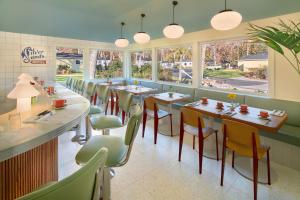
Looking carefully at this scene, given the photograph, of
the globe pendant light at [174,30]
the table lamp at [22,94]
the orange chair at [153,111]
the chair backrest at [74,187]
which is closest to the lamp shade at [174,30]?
the globe pendant light at [174,30]

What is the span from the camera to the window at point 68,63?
543 centimetres

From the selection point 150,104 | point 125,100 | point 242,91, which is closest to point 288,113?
point 242,91

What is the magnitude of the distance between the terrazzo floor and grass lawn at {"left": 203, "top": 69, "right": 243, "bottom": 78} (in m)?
1.94

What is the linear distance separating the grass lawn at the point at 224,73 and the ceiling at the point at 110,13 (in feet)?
3.36

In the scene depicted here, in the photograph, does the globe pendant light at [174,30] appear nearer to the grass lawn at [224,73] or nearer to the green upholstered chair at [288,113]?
the grass lawn at [224,73]

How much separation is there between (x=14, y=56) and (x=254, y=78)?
5861 mm

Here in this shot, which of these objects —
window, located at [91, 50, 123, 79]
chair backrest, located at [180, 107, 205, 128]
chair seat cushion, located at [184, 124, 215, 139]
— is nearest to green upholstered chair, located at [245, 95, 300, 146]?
chair seat cushion, located at [184, 124, 215, 139]

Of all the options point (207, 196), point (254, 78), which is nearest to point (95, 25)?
point (254, 78)

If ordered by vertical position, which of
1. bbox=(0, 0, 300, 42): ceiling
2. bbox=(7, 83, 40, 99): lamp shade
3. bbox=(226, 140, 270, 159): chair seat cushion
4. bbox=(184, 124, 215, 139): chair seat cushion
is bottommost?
bbox=(226, 140, 270, 159): chair seat cushion

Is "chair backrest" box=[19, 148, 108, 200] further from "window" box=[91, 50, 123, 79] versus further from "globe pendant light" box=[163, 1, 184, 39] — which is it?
"window" box=[91, 50, 123, 79]

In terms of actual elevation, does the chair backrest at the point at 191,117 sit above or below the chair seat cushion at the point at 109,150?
above

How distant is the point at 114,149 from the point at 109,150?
4cm

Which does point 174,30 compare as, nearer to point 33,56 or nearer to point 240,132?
point 240,132

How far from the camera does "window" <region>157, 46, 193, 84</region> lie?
15.5 feet
